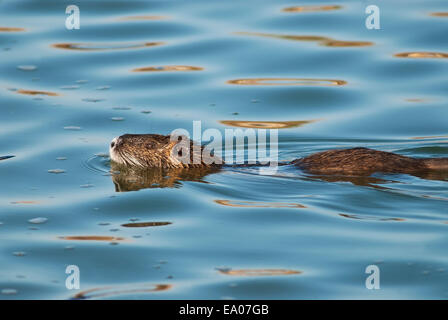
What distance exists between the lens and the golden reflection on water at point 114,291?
6402 millimetres

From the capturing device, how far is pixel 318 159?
31.1 ft

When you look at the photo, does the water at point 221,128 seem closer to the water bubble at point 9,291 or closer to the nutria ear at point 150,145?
the water bubble at point 9,291

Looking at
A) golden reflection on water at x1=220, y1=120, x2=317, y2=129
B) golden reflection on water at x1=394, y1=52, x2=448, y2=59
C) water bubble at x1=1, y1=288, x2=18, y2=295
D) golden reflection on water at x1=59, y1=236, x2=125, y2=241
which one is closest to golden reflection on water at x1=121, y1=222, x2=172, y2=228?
golden reflection on water at x1=59, y1=236, x2=125, y2=241

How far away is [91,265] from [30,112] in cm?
542

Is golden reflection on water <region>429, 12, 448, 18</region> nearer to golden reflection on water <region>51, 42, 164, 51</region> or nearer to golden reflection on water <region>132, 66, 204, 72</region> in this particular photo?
golden reflection on water <region>132, 66, 204, 72</region>

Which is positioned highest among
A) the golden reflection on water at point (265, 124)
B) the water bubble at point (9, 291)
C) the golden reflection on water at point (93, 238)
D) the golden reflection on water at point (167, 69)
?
the golden reflection on water at point (167, 69)

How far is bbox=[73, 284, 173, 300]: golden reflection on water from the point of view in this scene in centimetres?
640

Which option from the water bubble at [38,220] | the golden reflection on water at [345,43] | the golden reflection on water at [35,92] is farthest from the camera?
the golden reflection on water at [345,43]

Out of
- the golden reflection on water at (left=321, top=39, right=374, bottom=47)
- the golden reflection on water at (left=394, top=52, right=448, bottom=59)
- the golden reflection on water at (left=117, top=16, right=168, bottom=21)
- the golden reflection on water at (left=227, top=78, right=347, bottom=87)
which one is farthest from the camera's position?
the golden reflection on water at (left=117, top=16, right=168, bottom=21)

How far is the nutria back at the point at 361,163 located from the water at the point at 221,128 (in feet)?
0.72

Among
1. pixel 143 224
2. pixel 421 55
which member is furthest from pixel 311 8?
pixel 143 224

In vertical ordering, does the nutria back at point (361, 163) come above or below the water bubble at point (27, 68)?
below

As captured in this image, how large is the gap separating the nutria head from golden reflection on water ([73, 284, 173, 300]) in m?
3.44

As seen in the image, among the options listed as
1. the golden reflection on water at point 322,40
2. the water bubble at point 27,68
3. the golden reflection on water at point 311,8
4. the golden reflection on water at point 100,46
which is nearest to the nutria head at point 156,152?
the water bubble at point 27,68
